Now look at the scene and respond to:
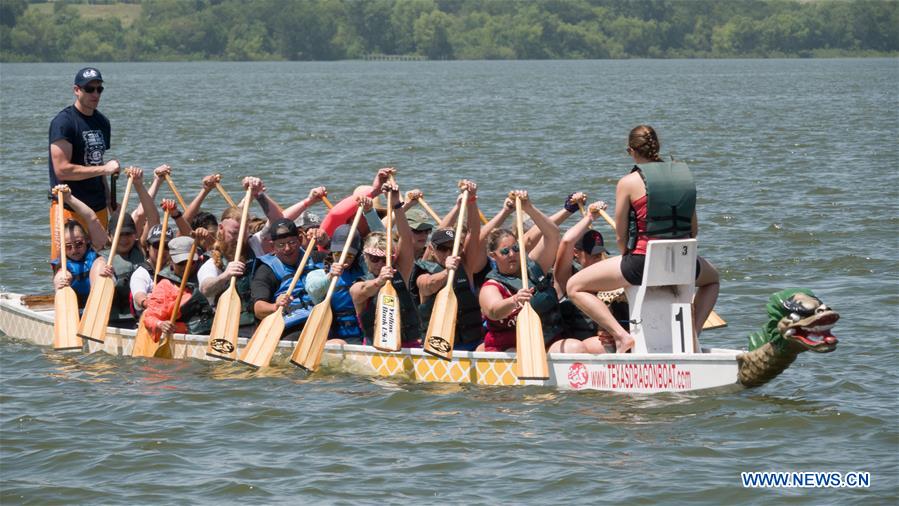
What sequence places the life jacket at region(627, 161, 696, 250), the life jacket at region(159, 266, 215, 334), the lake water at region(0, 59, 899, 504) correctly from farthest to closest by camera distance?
1. the life jacket at region(159, 266, 215, 334)
2. the life jacket at region(627, 161, 696, 250)
3. the lake water at region(0, 59, 899, 504)

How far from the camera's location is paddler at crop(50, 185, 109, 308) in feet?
41.6

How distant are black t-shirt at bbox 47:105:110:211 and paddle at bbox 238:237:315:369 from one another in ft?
8.54

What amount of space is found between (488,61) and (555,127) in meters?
120

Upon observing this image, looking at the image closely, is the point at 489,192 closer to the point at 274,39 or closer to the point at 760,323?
the point at 760,323

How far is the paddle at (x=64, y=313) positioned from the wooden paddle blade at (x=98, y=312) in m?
0.08

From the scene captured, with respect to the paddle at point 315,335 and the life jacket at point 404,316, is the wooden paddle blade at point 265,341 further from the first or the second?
the life jacket at point 404,316

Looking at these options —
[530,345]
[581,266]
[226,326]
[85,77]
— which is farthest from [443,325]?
[85,77]

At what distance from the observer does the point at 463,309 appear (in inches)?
444

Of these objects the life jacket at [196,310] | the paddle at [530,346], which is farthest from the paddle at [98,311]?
the paddle at [530,346]

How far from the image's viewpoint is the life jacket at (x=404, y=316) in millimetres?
11406

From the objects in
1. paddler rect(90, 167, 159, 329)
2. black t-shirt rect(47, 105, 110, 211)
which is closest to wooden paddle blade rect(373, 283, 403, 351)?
paddler rect(90, 167, 159, 329)

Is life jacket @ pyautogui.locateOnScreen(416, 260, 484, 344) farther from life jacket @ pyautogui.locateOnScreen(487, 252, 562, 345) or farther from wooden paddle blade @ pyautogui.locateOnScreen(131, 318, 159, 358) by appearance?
wooden paddle blade @ pyautogui.locateOnScreen(131, 318, 159, 358)

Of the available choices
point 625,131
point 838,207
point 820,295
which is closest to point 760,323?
point 820,295

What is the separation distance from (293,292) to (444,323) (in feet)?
5.63
